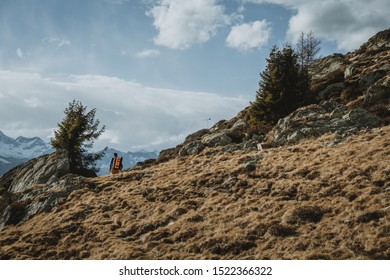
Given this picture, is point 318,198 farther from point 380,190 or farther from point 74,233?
point 74,233

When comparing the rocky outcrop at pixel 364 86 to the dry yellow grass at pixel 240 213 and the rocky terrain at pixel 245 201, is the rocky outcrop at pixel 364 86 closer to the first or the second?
the rocky terrain at pixel 245 201

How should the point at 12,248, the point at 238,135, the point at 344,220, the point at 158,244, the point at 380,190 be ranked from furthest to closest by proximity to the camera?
the point at 238,135 → the point at 12,248 → the point at 158,244 → the point at 380,190 → the point at 344,220

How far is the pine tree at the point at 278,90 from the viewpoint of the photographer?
113 ft

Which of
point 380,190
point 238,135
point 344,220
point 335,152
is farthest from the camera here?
point 238,135

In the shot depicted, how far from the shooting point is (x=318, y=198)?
1590 cm

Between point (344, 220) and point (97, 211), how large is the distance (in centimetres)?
1507

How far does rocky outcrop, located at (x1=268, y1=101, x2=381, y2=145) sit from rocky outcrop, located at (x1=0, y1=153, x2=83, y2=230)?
58.7ft

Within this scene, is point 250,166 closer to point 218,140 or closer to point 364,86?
point 218,140

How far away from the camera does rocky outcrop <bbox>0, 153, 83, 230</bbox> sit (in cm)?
2486

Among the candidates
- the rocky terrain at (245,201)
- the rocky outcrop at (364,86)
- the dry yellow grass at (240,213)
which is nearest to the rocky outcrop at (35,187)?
the rocky terrain at (245,201)

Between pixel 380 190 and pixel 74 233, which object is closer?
pixel 380 190

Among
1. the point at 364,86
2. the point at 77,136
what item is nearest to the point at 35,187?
the point at 77,136

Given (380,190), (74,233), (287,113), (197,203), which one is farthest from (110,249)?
(287,113)

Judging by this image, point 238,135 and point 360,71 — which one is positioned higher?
point 360,71
